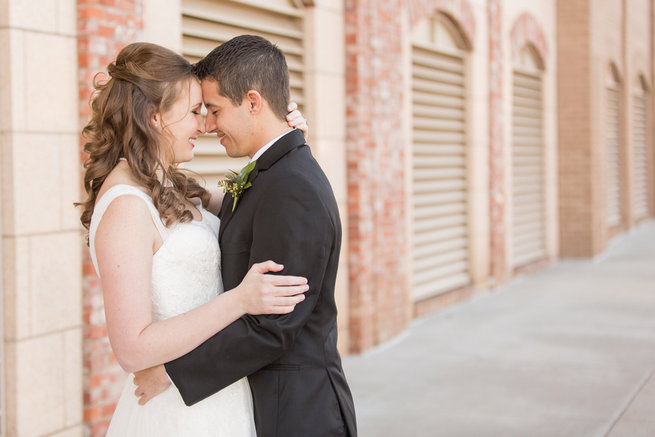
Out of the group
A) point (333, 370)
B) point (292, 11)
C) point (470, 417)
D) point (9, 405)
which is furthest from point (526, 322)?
point (333, 370)

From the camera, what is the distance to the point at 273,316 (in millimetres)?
2461

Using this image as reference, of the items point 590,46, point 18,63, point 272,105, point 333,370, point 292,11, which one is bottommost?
point 333,370

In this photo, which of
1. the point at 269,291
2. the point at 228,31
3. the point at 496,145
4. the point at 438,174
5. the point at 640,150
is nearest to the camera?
the point at 269,291

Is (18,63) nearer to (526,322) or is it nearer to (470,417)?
(470,417)

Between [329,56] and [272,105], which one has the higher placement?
[329,56]

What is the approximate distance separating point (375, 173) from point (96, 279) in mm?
3813

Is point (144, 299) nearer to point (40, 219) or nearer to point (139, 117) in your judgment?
point (139, 117)

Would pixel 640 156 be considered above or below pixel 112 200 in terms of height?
above

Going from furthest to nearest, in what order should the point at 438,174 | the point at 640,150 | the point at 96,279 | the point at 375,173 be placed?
the point at 640,150, the point at 438,174, the point at 375,173, the point at 96,279

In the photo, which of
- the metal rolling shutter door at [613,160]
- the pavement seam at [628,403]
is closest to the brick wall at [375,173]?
the pavement seam at [628,403]

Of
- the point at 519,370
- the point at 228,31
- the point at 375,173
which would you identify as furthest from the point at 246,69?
the point at 375,173

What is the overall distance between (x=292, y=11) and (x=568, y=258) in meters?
9.69

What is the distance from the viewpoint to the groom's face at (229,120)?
269cm

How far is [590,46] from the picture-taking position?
15.2 metres
